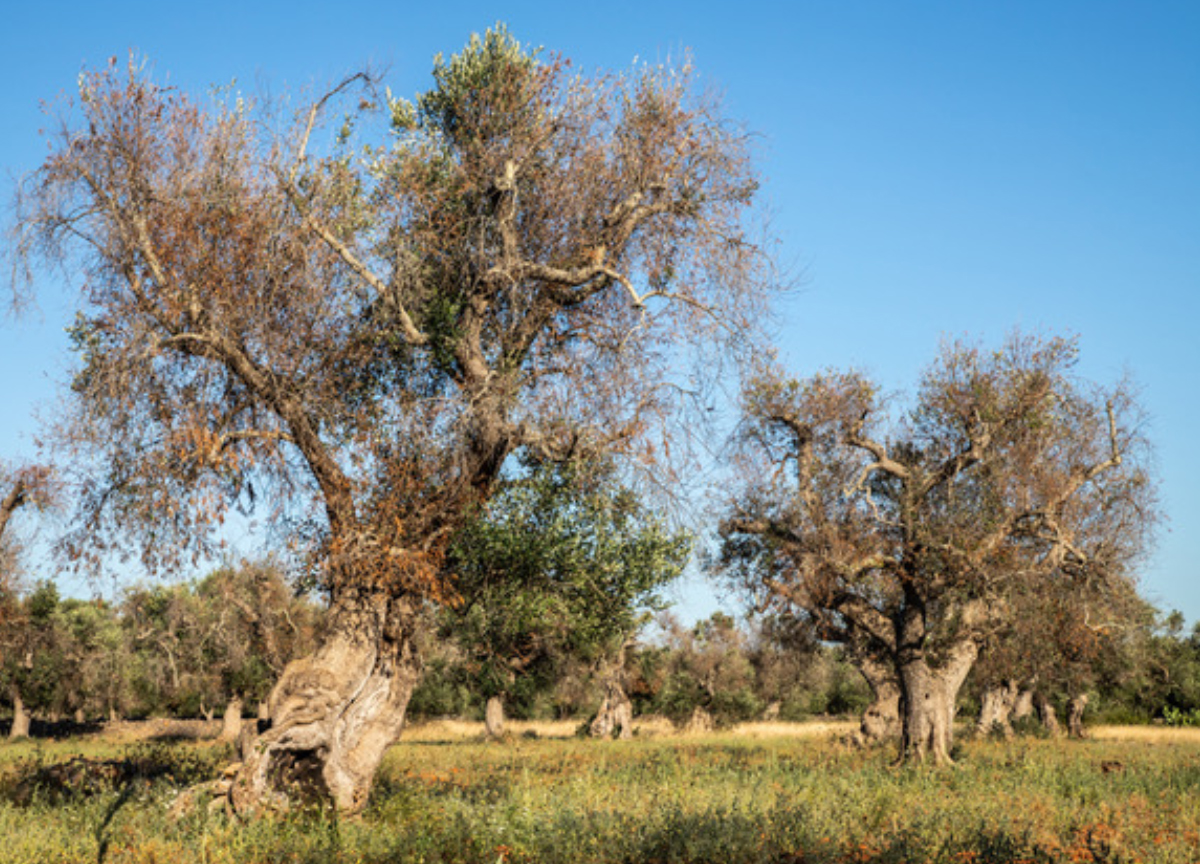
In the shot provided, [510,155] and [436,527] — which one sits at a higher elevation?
[510,155]

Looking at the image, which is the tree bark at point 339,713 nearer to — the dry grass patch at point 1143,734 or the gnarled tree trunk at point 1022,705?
the dry grass patch at point 1143,734

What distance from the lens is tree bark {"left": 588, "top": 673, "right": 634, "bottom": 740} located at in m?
46.8

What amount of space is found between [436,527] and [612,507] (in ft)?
8.86

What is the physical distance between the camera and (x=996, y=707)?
4547 centimetres

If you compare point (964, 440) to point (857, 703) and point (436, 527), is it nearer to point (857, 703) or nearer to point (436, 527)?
point (436, 527)

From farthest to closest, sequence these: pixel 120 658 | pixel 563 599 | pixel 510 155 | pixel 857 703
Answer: pixel 857 703 < pixel 120 658 < pixel 563 599 < pixel 510 155

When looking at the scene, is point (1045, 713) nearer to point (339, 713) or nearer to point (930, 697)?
point (930, 697)

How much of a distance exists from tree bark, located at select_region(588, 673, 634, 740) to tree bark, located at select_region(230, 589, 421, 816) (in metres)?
31.9

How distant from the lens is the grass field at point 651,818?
11.0 m

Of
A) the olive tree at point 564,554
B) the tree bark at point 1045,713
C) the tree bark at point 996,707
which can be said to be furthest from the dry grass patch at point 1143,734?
the olive tree at point 564,554

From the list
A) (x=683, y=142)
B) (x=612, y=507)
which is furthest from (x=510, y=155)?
(x=612, y=507)

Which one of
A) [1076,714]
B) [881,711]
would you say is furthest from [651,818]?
[1076,714]

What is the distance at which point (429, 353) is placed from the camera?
1659 cm

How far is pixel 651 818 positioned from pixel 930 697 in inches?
619
